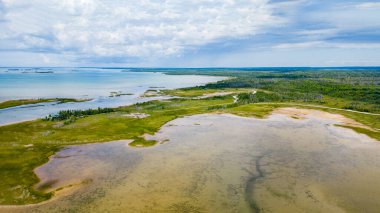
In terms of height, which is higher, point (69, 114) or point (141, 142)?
point (69, 114)

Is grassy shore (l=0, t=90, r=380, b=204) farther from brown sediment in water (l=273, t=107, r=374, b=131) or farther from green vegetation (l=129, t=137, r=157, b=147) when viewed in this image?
brown sediment in water (l=273, t=107, r=374, b=131)

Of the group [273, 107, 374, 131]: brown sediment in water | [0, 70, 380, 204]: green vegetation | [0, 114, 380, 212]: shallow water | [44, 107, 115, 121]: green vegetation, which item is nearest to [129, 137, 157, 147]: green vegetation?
[0, 70, 380, 204]: green vegetation

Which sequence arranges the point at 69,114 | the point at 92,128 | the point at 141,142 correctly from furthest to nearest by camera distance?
1. the point at 69,114
2. the point at 92,128
3. the point at 141,142

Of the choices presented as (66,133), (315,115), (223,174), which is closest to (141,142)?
(66,133)

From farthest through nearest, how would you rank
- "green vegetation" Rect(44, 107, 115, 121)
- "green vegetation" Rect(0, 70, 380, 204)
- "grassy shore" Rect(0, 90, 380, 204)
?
"green vegetation" Rect(44, 107, 115, 121) → "green vegetation" Rect(0, 70, 380, 204) → "grassy shore" Rect(0, 90, 380, 204)

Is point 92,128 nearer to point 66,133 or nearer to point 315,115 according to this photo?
point 66,133

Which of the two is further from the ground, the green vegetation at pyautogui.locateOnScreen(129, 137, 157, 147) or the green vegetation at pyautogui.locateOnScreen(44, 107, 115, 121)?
the green vegetation at pyautogui.locateOnScreen(44, 107, 115, 121)

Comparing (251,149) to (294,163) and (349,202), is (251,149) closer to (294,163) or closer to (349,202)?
(294,163)

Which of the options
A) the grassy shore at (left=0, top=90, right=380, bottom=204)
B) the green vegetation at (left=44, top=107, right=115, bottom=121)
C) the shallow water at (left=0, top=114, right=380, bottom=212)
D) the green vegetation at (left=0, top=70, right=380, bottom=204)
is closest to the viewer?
the shallow water at (left=0, top=114, right=380, bottom=212)

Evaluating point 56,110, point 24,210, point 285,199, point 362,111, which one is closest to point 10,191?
point 24,210
